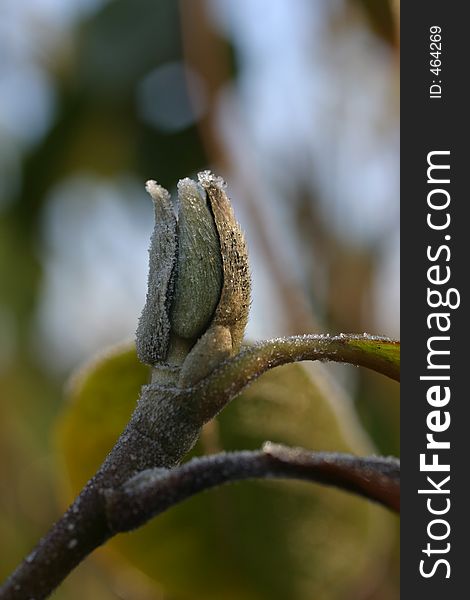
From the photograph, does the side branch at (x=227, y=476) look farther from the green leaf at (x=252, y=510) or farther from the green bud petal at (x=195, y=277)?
the green leaf at (x=252, y=510)

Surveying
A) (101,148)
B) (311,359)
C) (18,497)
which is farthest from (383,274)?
(311,359)

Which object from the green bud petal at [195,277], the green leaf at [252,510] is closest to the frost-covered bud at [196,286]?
the green bud petal at [195,277]

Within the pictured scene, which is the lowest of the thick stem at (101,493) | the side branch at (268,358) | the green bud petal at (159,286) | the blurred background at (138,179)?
the thick stem at (101,493)

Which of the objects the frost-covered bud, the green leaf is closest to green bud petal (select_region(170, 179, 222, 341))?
the frost-covered bud

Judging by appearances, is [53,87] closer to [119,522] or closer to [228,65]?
[228,65]

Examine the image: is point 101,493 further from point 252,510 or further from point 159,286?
point 252,510

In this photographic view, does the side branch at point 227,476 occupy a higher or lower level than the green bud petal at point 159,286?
lower

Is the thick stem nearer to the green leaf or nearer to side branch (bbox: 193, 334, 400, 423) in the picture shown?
side branch (bbox: 193, 334, 400, 423)
